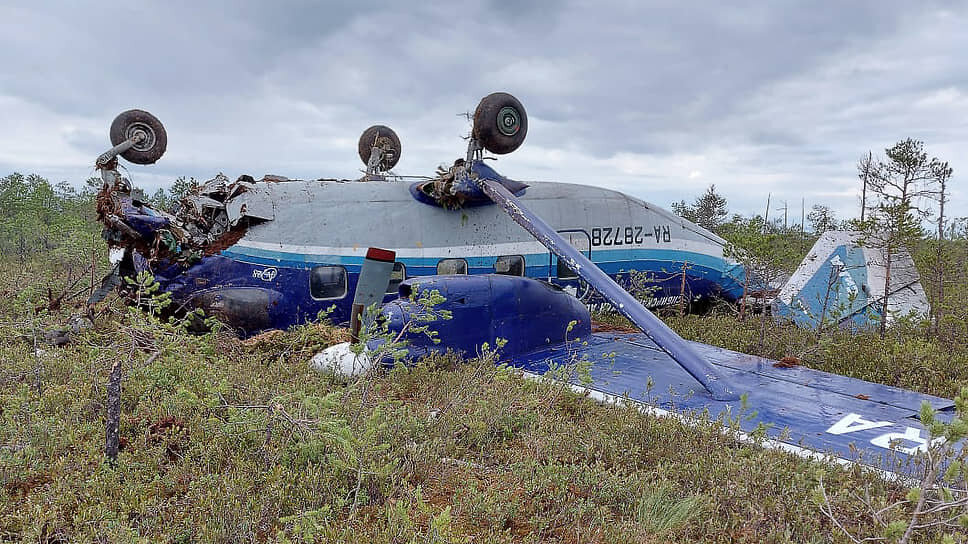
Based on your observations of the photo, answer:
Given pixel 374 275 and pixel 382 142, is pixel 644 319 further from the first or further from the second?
pixel 382 142

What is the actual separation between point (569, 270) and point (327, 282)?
4699 millimetres

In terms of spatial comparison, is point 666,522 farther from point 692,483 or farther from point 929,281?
point 929,281

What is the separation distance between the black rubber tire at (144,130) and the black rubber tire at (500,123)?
560cm

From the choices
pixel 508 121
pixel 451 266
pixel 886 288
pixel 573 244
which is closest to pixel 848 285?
pixel 886 288

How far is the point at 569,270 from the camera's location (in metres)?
10.9

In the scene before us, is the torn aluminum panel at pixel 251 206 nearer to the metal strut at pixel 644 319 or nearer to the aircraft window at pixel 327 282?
the aircraft window at pixel 327 282

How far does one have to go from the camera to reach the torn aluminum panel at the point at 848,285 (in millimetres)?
9992

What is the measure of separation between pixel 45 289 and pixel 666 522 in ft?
42.1

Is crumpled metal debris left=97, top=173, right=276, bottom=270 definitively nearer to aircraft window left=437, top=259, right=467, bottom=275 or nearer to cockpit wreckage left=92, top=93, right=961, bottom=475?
cockpit wreckage left=92, top=93, right=961, bottom=475

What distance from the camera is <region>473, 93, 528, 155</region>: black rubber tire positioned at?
9148mm

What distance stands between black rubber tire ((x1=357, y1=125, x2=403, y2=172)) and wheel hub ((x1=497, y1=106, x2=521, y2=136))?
206 inches

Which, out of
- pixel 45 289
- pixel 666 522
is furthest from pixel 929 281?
pixel 45 289

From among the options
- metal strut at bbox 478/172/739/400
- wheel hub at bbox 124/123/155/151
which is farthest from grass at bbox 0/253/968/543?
wheel hub at bbox 124/123/155/151

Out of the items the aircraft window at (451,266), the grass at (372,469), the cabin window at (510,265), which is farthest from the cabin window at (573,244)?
the grass at (372,469)
